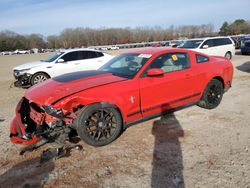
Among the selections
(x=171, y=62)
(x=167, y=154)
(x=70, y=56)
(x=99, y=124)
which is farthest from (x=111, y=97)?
(x=70, y=56)

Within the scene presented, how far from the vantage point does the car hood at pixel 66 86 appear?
4129 millimetres

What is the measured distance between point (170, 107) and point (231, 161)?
67.7 inches

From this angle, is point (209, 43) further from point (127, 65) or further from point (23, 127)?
point (23, 127)

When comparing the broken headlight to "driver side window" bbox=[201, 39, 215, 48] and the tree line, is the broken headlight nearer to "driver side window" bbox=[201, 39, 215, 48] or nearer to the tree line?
"driver side window" bbox=[201, 39, 215, 48]

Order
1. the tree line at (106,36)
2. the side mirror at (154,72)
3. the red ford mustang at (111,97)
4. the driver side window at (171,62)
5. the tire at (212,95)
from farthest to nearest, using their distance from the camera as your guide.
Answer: the tree line at (106,36)
the tire at (212,95)
the driver side window at (171,62)
the side mirror at (154,72)
the red ford mustang at (111,97)

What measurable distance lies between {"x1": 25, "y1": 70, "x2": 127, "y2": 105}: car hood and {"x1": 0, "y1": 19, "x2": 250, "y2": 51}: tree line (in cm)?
11058

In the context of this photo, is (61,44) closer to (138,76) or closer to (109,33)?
(109,33)

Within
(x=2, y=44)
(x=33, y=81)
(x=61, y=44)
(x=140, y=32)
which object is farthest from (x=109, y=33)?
(x=33, y=81)

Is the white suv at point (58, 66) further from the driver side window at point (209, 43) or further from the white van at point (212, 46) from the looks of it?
the driver side window at point (209, 43)

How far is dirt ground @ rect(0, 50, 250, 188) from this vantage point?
337cm

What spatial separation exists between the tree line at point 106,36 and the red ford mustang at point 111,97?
4318 inches

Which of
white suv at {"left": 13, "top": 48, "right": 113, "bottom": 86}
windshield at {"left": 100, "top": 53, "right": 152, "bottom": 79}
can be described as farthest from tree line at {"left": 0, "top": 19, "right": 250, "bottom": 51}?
windshield at {"left": 100, "top": 53, "right": 152, "bottom": 79}

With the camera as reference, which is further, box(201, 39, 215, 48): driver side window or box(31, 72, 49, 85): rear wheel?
box(201, 39, 215, 48): driver side window

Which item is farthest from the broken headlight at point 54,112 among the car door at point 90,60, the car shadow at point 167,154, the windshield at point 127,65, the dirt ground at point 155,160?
the car door at point 90,60
